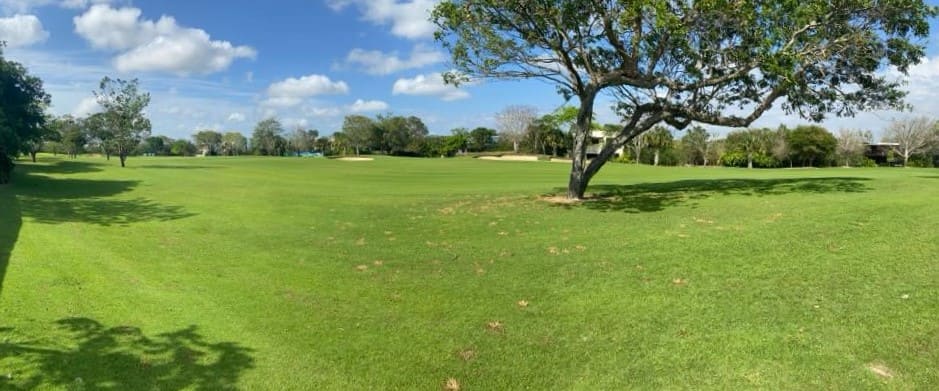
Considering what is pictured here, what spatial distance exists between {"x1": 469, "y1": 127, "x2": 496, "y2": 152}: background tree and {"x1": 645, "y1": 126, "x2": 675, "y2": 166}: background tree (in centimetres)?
4041

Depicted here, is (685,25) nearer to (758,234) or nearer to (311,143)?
(758,234)

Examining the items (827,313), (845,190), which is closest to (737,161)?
(845,190)

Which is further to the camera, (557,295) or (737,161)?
(737,161)

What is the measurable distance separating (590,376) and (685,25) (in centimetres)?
1332

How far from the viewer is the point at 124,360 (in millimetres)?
5543

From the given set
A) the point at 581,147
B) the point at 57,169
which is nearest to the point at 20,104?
the point at 57,169

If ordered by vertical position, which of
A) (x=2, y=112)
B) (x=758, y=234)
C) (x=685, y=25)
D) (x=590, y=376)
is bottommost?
(x=590, y=376)

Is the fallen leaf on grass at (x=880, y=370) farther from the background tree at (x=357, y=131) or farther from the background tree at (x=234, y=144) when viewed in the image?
the background tree at (x=234, y=144)

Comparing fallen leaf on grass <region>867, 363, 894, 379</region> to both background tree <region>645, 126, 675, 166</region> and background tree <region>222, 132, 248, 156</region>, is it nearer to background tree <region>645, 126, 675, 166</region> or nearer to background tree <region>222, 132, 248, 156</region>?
background tree <region>645, 126, 675, 166</region>

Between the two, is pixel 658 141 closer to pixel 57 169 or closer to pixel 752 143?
A: pixel 752 143

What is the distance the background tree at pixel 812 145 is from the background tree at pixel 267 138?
102 metres

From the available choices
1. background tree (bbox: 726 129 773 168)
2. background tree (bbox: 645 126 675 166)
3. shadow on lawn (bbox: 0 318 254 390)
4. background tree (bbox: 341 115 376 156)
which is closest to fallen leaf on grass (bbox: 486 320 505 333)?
shadow on lawn (bbox: 0 318 254 390)

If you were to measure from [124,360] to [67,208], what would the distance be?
14628 millimetres

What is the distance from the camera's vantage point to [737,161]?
76.0m
